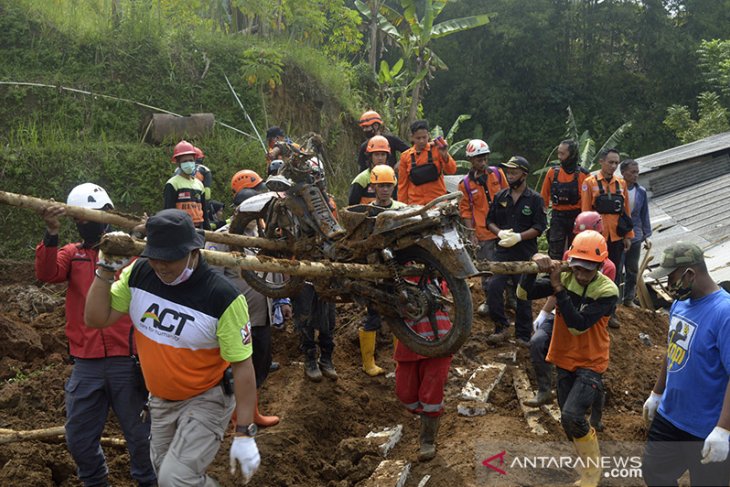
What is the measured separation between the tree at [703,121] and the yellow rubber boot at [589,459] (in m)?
20.4

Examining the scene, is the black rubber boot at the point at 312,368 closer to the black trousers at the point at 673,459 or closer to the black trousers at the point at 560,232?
the black trousers at the point at 560,232

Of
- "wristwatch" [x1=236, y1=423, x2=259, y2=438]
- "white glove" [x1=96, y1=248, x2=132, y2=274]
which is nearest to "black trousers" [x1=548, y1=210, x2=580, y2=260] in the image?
"wristwatch" [x1=236, y1=423, x2=259, y2=438]

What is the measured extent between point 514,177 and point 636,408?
2.65m

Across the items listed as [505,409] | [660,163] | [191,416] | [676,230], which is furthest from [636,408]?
[660,163]

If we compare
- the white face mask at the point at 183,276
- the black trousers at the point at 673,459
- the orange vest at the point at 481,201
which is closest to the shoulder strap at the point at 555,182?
the orange vest at the point at 481,201

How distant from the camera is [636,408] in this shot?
23.5ft

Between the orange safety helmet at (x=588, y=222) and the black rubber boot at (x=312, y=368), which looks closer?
the orange safety helmet at (x=588, y=222)

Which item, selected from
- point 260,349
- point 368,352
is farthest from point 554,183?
point 260,349

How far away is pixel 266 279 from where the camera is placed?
674cm

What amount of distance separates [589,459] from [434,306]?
5.22ft

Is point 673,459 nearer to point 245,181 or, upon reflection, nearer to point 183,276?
point 183,276

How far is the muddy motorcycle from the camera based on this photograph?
16.9 ft

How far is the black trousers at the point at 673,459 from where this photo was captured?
4180 millimetres

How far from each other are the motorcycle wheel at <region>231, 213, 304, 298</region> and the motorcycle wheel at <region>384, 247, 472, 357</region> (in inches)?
45.8
